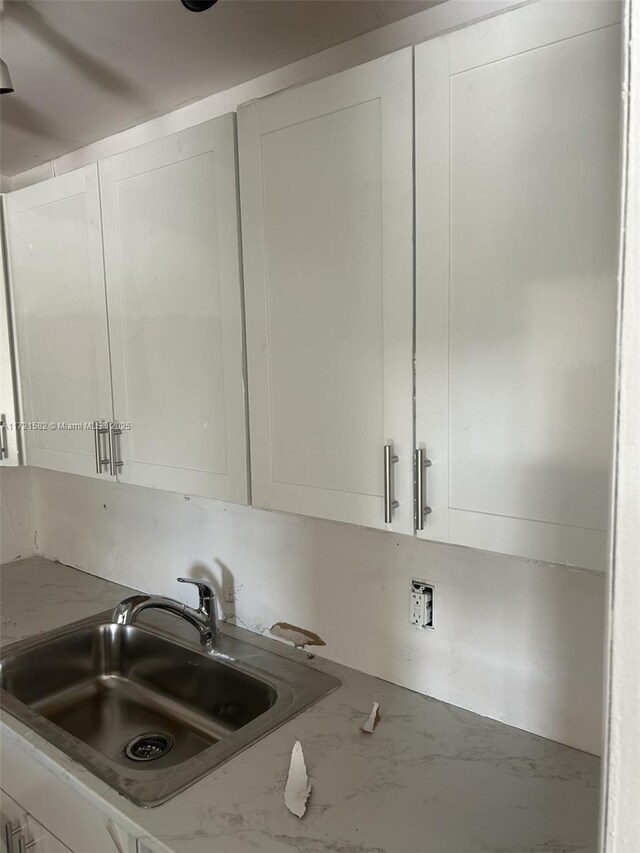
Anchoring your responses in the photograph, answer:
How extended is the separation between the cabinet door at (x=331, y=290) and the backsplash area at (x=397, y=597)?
14.7 inches

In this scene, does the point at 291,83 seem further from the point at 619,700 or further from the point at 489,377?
the point at 619,700

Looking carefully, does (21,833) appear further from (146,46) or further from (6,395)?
(146,46)

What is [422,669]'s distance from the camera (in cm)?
145

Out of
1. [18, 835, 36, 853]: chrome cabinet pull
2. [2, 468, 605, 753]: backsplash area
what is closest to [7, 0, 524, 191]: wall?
[2, 468, 605, 753]: backsplash area

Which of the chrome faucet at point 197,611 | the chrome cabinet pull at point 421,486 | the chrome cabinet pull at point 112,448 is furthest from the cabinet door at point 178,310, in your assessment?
the chrome cabinet pull at point 421,486

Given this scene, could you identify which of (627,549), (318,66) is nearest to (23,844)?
(627,549)

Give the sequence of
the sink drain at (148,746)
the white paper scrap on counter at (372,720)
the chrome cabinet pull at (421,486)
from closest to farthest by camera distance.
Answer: the chrome cabinet pull at (421,486) → the white paper scrap on counter at (372,720) → the sink drain at (148,746)

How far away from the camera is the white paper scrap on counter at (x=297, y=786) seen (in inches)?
43.9

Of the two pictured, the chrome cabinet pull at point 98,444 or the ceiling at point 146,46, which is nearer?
the ceiling at point 146,46

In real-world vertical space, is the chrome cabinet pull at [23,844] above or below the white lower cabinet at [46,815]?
below

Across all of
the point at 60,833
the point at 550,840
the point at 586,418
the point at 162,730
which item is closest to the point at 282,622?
the point at 162,730

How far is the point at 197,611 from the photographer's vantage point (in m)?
1.78

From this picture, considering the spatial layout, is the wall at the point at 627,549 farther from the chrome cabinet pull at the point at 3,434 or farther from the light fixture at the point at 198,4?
the chrome cabinet pull at the point at 3,434

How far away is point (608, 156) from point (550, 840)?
1049 mm
